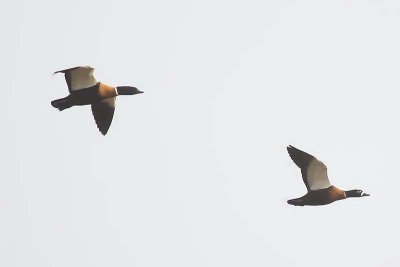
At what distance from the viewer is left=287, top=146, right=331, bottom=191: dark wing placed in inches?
1686

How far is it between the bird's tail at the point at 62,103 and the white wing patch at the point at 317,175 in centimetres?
864

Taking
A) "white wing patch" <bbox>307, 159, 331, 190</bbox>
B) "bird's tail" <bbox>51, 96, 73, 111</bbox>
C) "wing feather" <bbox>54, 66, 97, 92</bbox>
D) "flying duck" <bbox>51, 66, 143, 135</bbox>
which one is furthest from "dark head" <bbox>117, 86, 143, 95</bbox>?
"white wing patch" <bbox>307, 159, 331, 190</bbox>

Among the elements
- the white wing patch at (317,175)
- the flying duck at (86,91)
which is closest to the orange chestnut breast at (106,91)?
the flying duck at (86,91)

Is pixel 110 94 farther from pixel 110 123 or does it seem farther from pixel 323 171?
pixel 323 171

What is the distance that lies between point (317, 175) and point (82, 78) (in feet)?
29.0

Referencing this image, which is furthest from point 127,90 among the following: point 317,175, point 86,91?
point 317,175

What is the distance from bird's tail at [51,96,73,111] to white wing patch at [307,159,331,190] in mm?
8638

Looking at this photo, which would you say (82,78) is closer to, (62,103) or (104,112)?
(62,103)

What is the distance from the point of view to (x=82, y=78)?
140 feet

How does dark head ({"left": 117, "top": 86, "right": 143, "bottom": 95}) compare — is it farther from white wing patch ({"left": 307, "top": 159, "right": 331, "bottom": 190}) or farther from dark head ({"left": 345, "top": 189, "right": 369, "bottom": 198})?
dark head ({"left": 345, "top": 189, "right": 369, "bottom": 198})

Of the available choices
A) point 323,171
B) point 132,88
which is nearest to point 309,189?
point 323,171

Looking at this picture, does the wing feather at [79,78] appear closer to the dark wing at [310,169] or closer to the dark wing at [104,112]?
the dark wing at [104,112]

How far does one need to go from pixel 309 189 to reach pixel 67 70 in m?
9.42

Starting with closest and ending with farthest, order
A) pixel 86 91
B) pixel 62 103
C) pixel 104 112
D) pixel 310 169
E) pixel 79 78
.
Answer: pixel 79 78
pixel 62 103
pixel 86 91
pixel 310 169
pixel 104 112
